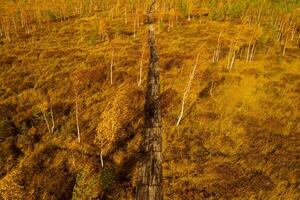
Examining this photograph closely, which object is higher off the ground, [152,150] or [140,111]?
[140,111]

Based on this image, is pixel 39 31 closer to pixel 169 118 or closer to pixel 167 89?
pixel 167 89

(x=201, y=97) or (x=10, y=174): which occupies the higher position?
(x=201, y=97)

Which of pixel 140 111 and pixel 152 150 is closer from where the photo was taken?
pixel 152 150

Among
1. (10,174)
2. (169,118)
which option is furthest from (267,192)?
(10,174)

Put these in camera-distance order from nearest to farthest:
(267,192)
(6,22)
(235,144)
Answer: (267,192), (235,144), (6,22)

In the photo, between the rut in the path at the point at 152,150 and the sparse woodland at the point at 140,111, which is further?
the sparse woodland at the point at 140,111
